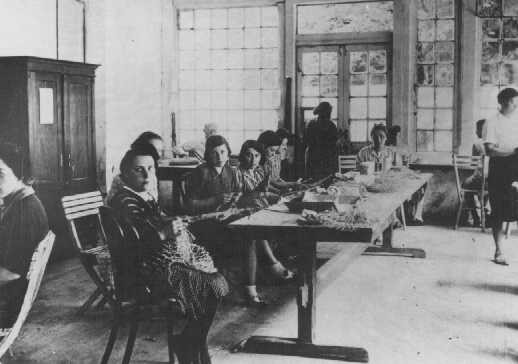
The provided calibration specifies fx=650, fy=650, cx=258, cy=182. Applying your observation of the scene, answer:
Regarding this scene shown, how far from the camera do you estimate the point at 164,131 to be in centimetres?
986

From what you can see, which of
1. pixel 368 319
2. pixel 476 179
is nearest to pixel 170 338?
pixel 368 319

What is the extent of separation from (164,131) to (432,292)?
18.5 feet

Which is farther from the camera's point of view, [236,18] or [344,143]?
[236,18]

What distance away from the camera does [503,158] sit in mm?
6051

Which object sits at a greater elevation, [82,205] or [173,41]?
[173,41]

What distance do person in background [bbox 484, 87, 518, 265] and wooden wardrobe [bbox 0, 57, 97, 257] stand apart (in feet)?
13.6

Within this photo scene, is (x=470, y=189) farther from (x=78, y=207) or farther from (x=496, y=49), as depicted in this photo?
(x=78, y=207)

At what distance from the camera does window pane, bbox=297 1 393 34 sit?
29.9 feet

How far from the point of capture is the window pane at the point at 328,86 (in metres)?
9.37

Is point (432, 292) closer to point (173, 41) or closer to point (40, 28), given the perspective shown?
point (40, 28)

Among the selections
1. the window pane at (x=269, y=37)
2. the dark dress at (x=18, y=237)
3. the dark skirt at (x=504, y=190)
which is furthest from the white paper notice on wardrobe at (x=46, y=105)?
the dark skirt at (x=504, y=190)

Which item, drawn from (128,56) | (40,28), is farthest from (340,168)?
(40,28)

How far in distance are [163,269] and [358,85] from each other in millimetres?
6588

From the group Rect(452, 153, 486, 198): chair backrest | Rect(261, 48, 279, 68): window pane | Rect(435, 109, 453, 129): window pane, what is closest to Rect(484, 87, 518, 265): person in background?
Rect(452, 153, 486, 198): chair backrest
